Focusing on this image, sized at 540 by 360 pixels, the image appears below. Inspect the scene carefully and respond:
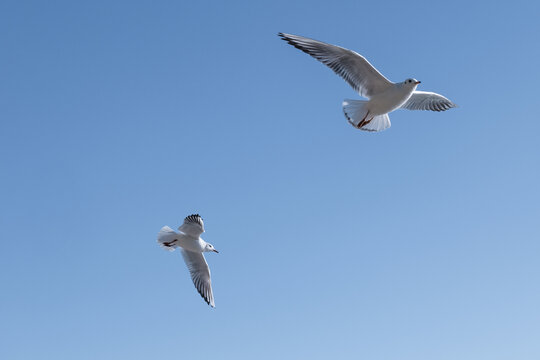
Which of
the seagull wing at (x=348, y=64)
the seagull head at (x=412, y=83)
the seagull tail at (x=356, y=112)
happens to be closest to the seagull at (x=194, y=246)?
the seagull tail at (x=356, y=112)

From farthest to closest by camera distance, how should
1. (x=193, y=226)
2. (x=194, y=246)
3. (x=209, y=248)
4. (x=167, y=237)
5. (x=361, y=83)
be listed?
(x=209, y=248)
(x=194, y=246)
(x=167, y=237)
(x=193, y=226)
(x=361, y=83)

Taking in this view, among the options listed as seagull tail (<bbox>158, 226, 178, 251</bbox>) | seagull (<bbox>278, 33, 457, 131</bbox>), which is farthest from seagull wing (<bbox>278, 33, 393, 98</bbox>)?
seagull tail (<bbox>158, 226, 178, 251</bbox>)

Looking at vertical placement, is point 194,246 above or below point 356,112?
above

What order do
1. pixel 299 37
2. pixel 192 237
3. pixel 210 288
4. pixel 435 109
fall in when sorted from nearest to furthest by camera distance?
pixel 299 37 → pixel 435 109 → pixel 192 237 → pixel 210 288

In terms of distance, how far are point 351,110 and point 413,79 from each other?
807mm

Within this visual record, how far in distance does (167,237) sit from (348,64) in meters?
4.13

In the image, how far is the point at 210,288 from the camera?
1227 cm

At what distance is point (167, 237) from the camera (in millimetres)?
11125

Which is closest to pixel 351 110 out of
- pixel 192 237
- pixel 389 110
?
pixel 389 110

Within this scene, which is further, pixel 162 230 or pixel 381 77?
pixel 162 230

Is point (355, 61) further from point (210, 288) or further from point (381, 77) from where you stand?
point (210, 288)

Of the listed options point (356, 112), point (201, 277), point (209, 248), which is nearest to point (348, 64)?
point (356, 112)

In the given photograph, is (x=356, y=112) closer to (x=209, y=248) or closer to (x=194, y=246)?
(x=194, y=246)

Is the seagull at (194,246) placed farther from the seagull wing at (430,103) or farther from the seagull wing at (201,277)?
the seagull wing at (430,103)
